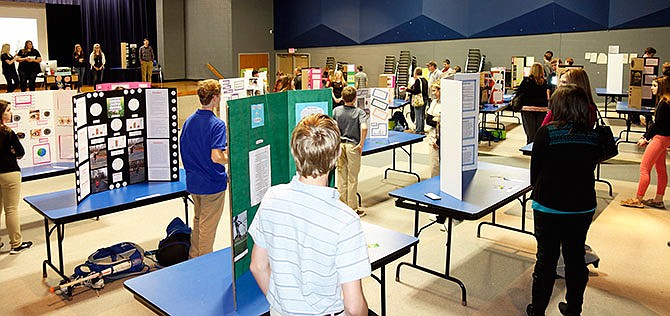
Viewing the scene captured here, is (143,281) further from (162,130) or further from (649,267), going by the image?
(649,267)

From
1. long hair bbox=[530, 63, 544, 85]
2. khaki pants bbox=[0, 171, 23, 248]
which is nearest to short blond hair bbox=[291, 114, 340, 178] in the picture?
khaki pants bbox=[0, 171, 23, 248]

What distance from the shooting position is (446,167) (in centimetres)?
448

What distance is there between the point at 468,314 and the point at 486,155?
6163mm

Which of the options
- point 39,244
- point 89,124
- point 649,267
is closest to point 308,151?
point 89,124

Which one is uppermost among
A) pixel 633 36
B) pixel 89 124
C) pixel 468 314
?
pixel 633 36

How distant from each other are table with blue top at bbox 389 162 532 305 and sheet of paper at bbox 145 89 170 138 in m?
2.08

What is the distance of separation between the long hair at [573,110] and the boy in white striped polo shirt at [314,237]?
1.92m

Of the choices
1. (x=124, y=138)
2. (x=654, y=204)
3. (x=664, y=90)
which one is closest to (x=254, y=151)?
(x=124, y=138)

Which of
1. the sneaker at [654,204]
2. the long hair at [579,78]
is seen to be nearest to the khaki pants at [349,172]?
the long hair at [579,78]

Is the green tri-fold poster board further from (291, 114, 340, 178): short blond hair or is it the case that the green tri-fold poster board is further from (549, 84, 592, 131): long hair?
(549, 84, 592, 131): long hair

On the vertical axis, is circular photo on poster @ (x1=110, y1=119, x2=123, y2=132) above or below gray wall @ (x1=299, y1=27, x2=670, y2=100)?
below

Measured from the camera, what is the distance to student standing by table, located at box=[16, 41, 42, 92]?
48.3 ft

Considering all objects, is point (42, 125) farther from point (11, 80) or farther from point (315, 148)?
point (11, 80)

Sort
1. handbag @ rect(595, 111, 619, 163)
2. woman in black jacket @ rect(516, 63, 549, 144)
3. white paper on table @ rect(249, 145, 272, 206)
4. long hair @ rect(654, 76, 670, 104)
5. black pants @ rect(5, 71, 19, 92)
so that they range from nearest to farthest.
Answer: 1. white paper on table @ rect(249, 145, 272, 206)
2. handbag @ rect(595, 111, 619, 163)
3. long hair @ rect(654, 76, 670, 104)
4. woman in black jacket @ rect(516, 63, 549, 144)
5. black pants @ rect(5, 71, 19, 92)
